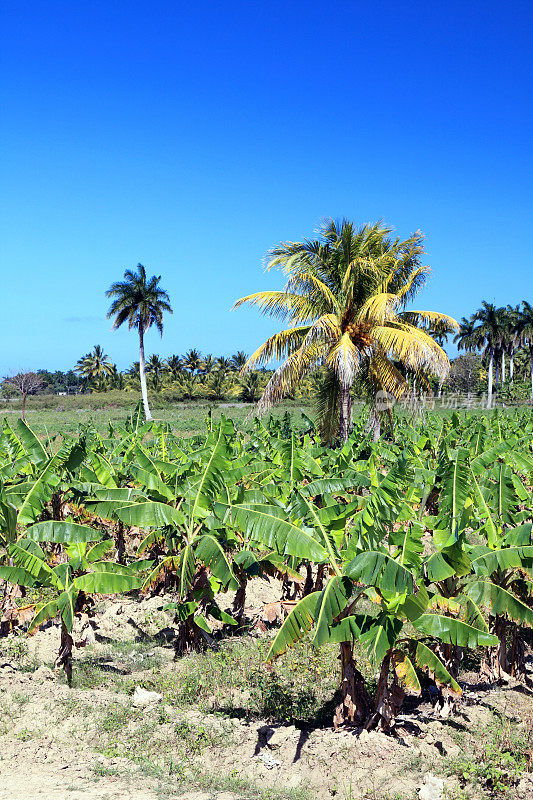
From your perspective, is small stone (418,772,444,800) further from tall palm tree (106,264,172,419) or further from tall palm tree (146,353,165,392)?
tall palm tree (146,353,165,392)

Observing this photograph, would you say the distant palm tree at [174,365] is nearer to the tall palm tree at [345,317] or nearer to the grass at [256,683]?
the tall palm tree at [345,317]

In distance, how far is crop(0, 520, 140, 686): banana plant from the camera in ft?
20.5

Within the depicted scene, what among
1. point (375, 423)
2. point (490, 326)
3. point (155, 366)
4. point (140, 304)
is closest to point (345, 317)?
point (375, 423)

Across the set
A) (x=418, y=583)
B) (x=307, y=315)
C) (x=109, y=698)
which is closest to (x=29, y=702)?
(x=109, y=698)

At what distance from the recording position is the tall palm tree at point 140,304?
46688 mm

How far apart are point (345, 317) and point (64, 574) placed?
1335 cm

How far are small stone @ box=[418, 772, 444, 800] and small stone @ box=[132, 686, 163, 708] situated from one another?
287 centimetres

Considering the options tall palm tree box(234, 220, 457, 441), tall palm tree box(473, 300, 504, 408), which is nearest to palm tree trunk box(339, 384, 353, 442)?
tall palm tree box(234, 220, 457, 441)

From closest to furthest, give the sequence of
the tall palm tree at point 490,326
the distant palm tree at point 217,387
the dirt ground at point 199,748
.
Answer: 1. the dirt ground at point 199,748
2. the tall palm tree at point 490,326
3. the distant palm tree at point 217,387

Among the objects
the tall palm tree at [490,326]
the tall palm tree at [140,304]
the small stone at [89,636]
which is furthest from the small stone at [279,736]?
the tall palm tree at [490,326]

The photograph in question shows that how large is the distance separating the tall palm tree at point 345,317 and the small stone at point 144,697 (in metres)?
11.0

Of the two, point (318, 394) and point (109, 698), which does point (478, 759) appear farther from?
point (318, 394)

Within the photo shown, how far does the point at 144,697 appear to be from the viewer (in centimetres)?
637

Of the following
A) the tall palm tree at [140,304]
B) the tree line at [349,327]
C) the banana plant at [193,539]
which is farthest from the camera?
the tall palm tree at [140,304]
